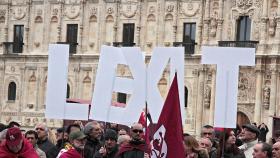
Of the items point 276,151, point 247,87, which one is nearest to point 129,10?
point 247,87

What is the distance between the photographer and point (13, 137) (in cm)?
1204

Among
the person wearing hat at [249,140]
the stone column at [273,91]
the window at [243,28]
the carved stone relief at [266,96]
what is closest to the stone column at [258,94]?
the carved stone relief at [266,96]

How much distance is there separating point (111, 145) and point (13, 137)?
316 centimetres

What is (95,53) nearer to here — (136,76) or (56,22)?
(56,22)

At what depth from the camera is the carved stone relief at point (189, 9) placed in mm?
46016

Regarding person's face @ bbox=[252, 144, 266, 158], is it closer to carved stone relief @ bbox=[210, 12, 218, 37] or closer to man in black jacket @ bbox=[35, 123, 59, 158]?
man in black jacket @ bbox=[35, 123, 59, 158]

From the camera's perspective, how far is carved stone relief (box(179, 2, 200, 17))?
4602 centimetres

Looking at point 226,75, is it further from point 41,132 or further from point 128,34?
point 128,34

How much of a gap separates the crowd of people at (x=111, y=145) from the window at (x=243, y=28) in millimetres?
28723

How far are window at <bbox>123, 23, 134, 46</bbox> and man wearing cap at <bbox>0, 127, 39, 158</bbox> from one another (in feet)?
116

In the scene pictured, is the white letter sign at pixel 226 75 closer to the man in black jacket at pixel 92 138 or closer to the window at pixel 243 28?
the man in black jacket at pixel 92 138

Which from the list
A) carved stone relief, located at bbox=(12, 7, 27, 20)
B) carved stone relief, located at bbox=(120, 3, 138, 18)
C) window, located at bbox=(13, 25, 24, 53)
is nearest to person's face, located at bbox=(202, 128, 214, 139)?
carved stone relief, located at bbox=(120, 3, 138, 18)

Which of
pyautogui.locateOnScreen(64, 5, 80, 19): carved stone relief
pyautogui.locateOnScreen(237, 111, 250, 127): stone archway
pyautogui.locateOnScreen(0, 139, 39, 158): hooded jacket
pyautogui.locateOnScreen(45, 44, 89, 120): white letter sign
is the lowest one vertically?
pyautogui.locateOnScreen(237, 111, 250, 127): stone archway

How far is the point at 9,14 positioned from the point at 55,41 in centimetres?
330
